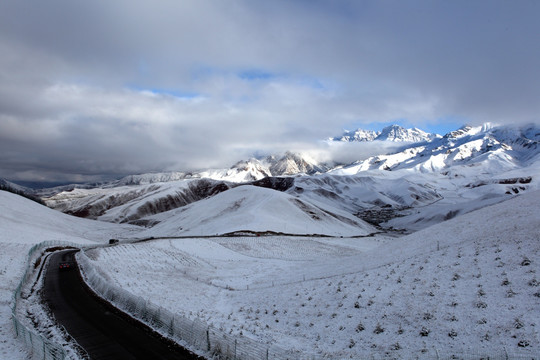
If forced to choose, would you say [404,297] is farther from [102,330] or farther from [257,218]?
[257,218]

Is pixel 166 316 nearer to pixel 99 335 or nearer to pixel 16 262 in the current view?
pixel 99 335

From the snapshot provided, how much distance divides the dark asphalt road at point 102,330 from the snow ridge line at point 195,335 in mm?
651

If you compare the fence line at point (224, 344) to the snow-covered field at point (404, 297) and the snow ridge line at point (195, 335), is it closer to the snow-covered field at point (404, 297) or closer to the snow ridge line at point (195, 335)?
the snow ridge line at point (195, 335)

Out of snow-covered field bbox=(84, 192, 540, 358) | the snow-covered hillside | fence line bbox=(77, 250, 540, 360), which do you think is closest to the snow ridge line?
fence line bbox=(77, 250, 540, 360)

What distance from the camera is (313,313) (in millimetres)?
20828

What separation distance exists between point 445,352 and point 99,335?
59.8ft

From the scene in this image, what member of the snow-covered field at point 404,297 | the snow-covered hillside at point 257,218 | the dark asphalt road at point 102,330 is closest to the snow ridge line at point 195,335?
the dark asphalt road at point 102,330

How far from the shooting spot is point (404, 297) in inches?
758

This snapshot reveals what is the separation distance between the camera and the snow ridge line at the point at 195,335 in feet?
44.1

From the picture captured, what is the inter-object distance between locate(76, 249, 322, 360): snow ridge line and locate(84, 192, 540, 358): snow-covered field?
2.69m

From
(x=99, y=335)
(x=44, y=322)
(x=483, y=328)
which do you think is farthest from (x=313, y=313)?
(x=44, y=322)

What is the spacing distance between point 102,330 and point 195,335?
670cm

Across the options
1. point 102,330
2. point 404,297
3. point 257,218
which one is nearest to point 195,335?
point 102,330

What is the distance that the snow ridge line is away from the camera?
13.5 meters
